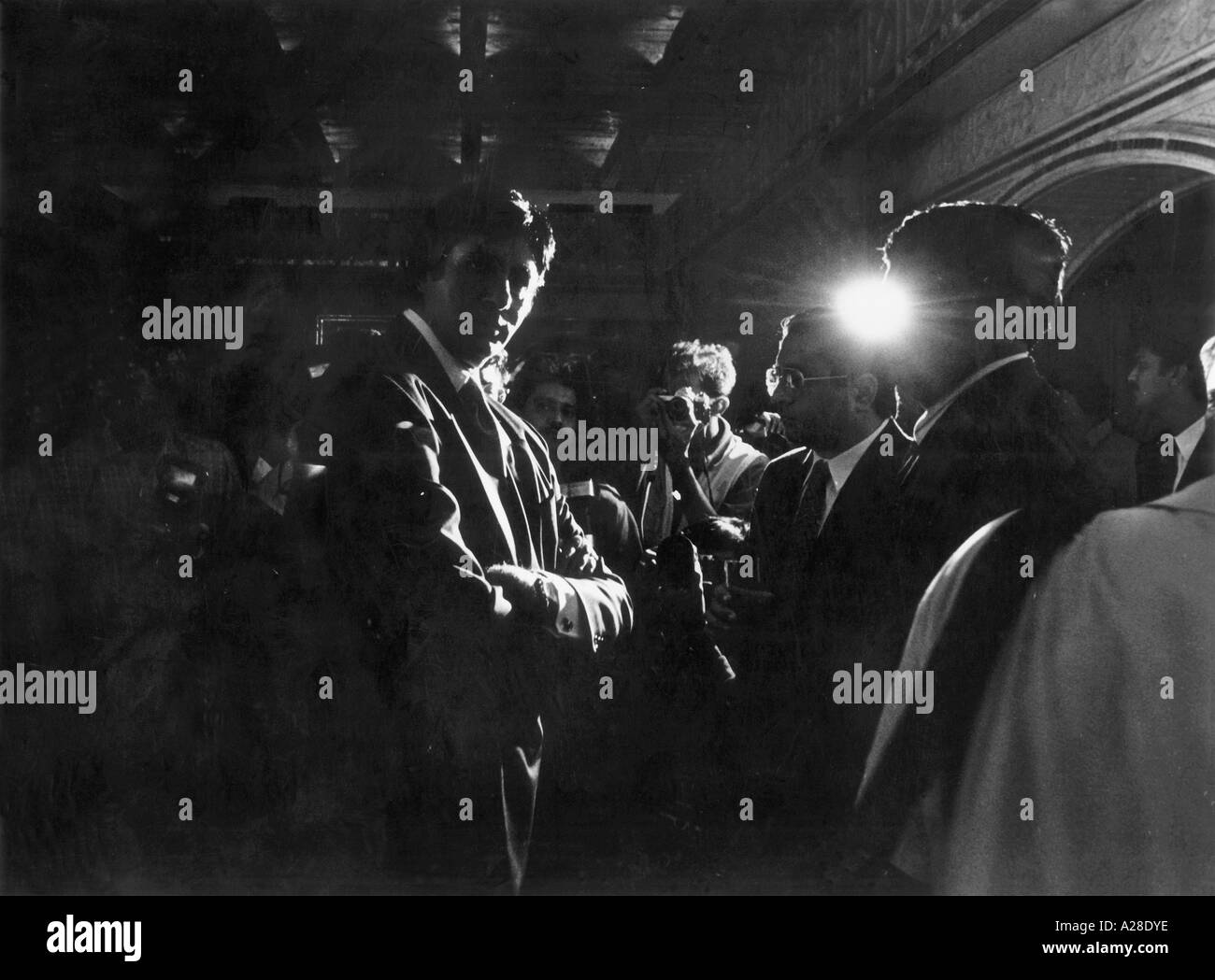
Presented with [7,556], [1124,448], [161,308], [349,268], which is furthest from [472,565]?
[1124,448]

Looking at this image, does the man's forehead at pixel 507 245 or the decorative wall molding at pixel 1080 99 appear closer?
the decorative wall molding at pixel 1080 99

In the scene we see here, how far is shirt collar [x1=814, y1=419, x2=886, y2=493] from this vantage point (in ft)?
9.71

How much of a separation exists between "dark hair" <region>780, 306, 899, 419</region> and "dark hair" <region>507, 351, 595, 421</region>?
521mm

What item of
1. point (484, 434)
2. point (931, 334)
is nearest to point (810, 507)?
point (931, 334)

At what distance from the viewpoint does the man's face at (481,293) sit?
2.93 m

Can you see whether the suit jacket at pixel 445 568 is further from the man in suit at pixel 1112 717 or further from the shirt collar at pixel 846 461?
the man in suit at pixel 1112 717

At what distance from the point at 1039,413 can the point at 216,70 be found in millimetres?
2281

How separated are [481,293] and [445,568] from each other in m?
0.70

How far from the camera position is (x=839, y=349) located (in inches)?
117

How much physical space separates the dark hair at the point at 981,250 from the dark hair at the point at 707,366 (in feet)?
1.63

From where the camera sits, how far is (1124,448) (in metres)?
2.93

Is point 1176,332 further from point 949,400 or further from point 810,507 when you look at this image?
point 810,507

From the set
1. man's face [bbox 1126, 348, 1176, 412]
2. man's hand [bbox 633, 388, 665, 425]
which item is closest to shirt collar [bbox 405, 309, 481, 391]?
man's hand [bbox 633, 388, 665, 425]

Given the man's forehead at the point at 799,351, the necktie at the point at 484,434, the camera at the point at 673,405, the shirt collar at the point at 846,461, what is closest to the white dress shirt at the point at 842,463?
the shirt collar at the point at 846,461
